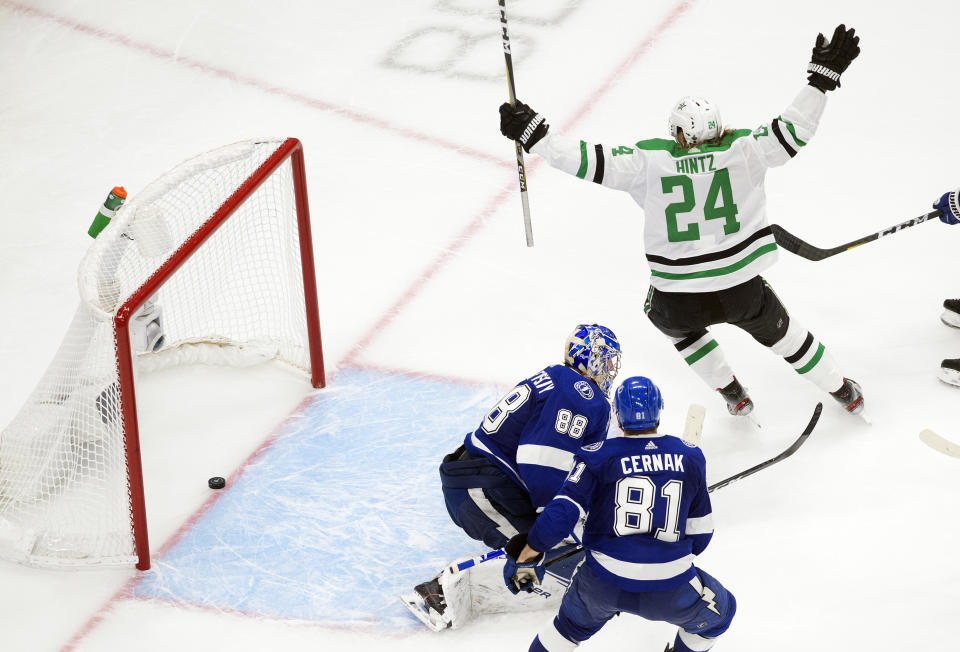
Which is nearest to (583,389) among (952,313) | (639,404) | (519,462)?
(519,462)

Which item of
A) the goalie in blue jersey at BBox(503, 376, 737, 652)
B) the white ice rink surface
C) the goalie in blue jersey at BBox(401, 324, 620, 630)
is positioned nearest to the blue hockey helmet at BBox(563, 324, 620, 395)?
the goalie in blue jersey at BBox(401, 324, 620, 630)

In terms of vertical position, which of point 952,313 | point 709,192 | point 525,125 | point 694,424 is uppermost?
point 525,125

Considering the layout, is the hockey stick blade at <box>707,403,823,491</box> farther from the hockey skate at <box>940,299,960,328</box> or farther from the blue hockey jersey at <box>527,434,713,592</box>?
the blue hockey jersey at <box>527,434,713,592</box>

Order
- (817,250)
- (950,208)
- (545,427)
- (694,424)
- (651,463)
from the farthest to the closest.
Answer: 1. (817,250)
2. (694,424)
3. (950,208)
4. (545,427)
5. (651,463)

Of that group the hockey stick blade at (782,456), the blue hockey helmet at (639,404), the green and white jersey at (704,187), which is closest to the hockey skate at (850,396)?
the hockey stick blade at (782,456)

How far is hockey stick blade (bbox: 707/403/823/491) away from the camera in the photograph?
413 cm

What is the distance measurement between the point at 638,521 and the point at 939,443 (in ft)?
4.93

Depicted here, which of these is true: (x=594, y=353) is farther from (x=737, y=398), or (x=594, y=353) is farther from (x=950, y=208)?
(x=950, y=208)

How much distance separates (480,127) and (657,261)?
83.5 inches

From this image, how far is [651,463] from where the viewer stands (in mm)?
3240

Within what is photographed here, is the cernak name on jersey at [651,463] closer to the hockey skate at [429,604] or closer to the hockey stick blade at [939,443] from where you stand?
the hockey skate at [429,604]

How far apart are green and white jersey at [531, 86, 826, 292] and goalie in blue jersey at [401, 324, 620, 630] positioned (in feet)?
1.77

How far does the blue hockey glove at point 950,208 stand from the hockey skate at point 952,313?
18.1 inches

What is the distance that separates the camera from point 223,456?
4633 mm
